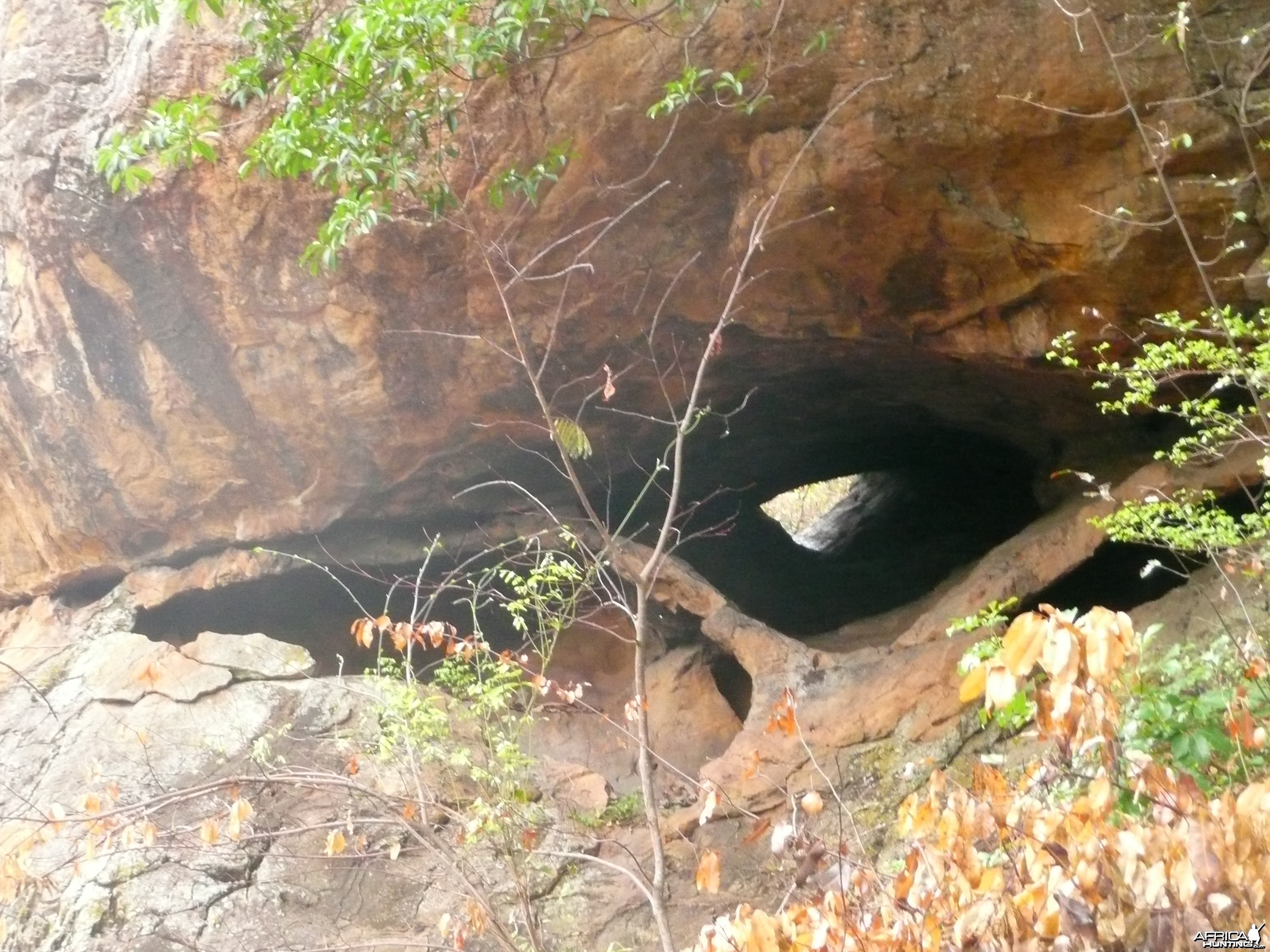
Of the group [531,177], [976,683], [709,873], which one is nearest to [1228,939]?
[976,683]

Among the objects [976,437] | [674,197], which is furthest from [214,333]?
[976,437]

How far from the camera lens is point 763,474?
8938 mm

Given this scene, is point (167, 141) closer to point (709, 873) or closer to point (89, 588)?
point (709, 873)

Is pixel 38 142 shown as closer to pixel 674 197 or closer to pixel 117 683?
pixel 117 683

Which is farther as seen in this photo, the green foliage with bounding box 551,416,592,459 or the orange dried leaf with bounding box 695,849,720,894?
the green foliage with bounding box 551,416,592,459

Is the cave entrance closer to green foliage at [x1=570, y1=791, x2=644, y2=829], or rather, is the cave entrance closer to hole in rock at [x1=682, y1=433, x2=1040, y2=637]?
hole in rock at [x1=682, y1=433, x2=1040, y2=637]

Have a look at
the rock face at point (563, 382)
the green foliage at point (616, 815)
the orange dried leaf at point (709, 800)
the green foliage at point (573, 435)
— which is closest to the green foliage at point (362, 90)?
the rock face at point (563, 382)

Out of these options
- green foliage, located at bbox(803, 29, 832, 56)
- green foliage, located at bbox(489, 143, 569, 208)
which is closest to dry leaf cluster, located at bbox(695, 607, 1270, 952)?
green foliage, located at bbox(489, 143, 569, 208)

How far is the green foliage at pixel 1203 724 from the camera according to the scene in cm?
266

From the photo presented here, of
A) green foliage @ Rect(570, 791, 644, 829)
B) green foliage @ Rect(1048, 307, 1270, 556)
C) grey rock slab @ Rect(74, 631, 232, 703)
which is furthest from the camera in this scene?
grey rock slab @ Rect(74, 631, 232, 703)

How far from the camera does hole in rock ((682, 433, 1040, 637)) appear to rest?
888 cm

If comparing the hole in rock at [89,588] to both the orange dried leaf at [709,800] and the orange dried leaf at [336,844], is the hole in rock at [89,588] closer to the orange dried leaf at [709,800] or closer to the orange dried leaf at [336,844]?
the orange dried leaf at [336,844]

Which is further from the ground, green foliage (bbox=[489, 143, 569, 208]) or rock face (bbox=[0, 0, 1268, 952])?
green foliage (bbox=[489, 143, 569, 208])

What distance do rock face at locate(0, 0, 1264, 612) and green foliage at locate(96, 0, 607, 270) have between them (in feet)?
2.21
